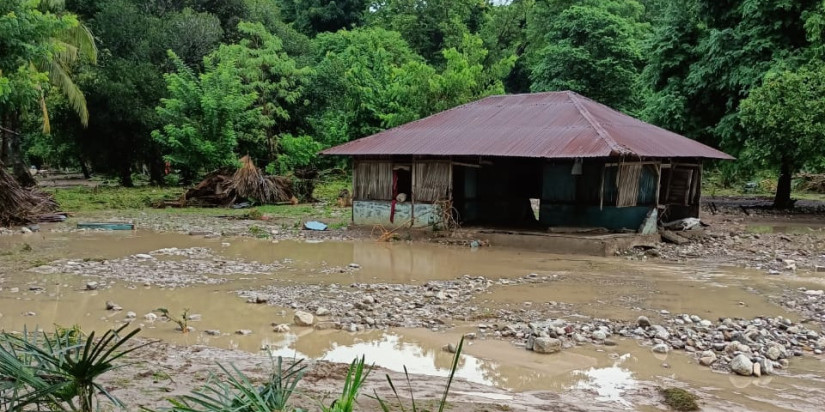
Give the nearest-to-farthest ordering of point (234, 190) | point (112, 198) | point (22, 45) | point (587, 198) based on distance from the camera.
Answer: point (22, 45), point (587, 198), point (234, 190), point (112, 198)

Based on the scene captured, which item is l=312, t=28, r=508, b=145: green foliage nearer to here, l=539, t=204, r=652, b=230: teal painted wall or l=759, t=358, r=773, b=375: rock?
l=539, t=204, r=652, b=230: teal painted wall

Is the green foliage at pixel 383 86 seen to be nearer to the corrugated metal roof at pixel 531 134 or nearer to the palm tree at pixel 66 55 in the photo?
the corrugated metal roof at pixel 531 134

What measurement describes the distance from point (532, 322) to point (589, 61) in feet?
73.8

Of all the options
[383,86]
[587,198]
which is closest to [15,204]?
[383,86]

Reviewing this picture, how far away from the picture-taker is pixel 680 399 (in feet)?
15.9

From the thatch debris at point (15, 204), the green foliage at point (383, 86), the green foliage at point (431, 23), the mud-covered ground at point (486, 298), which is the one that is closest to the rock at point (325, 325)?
the mud-covered ground at point (486, 298)

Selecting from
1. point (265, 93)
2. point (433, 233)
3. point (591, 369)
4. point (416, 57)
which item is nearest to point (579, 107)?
point (433, 233)

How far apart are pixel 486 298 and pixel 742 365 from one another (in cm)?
367

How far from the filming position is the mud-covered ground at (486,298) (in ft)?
17.3

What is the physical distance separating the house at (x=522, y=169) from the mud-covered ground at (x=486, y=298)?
4.52 ft

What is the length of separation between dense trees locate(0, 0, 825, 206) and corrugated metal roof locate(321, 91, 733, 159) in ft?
14.5

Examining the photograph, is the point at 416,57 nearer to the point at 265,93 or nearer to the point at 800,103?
the point at 265,93

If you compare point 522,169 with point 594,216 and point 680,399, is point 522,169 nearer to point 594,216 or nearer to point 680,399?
point 594,216

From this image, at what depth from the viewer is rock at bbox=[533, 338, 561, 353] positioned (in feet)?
20.7
